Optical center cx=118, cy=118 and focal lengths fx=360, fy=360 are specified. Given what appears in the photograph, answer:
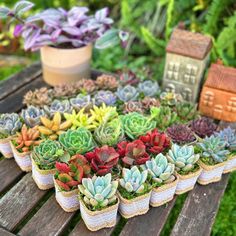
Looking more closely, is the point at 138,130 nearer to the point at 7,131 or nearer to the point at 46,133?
the point at 46,133

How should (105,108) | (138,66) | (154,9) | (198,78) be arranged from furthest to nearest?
(154,9) < (138,66) < (198,78) < (105,108)

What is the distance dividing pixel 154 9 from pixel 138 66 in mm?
549

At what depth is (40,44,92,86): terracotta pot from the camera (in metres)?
2.01

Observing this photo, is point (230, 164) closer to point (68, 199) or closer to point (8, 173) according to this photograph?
point (68, 199)

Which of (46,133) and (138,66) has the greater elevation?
(46,133)

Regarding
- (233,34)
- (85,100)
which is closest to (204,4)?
(233,34)

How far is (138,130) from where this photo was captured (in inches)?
62.2

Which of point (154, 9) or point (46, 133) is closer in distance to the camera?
point (46, 133)

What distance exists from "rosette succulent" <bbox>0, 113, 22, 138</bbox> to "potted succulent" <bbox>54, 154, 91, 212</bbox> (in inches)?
13.4

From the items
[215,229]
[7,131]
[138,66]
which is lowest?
[215,229]

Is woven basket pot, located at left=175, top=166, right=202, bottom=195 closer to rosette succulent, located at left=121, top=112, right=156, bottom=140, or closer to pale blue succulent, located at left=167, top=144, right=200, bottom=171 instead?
pale blue succulent, located at left=167, top=144, right=200, bottom=171

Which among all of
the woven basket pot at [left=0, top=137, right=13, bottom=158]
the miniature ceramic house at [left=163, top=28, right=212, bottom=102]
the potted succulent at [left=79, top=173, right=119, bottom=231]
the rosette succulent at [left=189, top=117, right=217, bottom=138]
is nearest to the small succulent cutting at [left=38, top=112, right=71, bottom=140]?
the woven basket pot at [left=0, top=137, right=13, bottom=158]

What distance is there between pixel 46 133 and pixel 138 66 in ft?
3.80

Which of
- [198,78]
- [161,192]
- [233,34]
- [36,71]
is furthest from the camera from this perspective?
[36,71]
